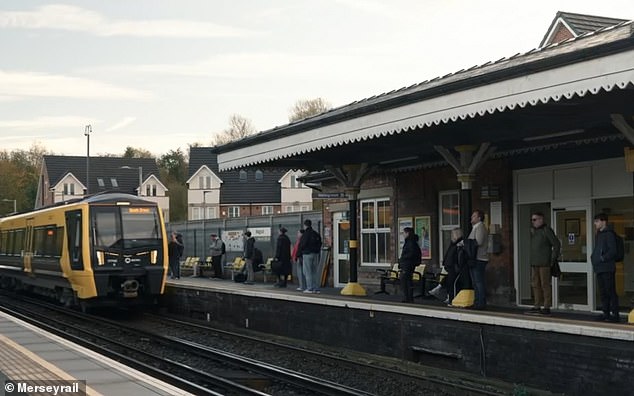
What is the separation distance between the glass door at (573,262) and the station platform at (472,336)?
1.96 ft

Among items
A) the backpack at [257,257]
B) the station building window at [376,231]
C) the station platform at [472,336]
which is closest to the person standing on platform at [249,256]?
the backpack at [257,257]

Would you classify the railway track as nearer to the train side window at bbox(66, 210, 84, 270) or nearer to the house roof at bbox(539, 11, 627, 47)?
the train side window at bbox(66, 210, 84, 270)

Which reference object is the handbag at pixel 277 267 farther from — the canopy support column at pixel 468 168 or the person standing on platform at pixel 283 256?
the canopy support column at pixel 468 168

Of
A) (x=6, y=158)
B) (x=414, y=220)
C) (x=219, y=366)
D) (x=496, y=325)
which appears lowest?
(x=219, y=366)

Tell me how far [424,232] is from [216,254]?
10423mm

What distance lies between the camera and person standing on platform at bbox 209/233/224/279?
2614 cm

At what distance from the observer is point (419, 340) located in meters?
12.2

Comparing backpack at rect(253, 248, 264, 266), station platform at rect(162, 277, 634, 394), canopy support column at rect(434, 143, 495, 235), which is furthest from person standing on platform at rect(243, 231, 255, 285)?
canopy support column at rect(434, 143, 495, 235)

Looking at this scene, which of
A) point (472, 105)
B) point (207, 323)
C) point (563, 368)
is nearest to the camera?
point (563, 368)

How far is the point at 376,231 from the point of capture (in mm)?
19453

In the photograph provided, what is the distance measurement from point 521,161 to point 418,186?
3.39m

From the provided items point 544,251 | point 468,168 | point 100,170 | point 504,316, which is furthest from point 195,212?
point 504,316

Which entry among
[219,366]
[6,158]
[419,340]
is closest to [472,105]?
[419,340]

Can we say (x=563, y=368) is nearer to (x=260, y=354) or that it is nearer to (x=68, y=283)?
(x=260, y=354)
